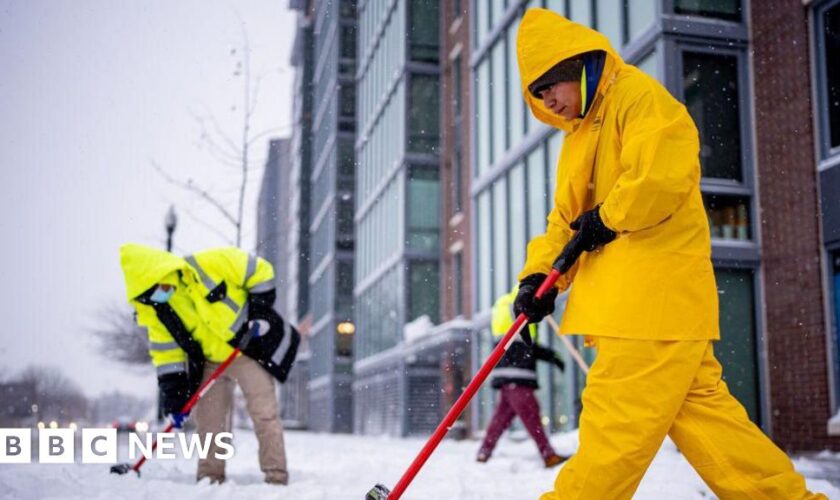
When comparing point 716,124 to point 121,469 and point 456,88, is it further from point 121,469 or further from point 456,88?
point 456,88

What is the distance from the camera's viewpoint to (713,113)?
1191 centimetres

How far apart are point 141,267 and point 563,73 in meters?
3.52

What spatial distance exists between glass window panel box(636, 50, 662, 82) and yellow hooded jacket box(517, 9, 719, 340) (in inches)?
346

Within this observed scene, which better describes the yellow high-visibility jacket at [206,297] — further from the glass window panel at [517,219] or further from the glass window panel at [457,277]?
the glass window panel at [457,277]

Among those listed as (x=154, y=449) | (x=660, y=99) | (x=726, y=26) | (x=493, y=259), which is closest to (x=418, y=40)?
(x=493, y=259)

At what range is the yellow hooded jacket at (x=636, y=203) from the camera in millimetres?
3054

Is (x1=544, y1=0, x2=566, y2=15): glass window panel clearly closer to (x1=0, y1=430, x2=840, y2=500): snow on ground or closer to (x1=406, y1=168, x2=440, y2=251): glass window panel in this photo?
(x1=0, y1=430, x2=840, y2=500): snow on ground

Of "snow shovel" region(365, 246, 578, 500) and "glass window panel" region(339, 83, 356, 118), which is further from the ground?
"glass window panel" region(339, 83, 356, 118)

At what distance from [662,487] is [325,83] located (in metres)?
39.3

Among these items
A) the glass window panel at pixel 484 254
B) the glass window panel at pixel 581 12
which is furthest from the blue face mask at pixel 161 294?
the glass window panel at pixel 484 254

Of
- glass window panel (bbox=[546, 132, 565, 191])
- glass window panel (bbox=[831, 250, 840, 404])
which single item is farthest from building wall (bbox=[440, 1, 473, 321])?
glass window panel (bbox=[831, 250, 840, 404])

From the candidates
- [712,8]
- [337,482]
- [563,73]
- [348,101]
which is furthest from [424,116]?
[563,73]

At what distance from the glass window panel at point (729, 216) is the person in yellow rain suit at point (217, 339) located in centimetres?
694

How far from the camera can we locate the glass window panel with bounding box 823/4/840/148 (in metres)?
10.5
